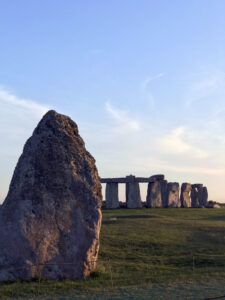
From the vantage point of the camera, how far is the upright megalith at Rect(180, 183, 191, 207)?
45344 mm

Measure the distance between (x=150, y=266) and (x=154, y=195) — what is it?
89.7 ft

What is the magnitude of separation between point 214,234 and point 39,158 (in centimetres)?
1222

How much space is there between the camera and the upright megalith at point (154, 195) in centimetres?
4209

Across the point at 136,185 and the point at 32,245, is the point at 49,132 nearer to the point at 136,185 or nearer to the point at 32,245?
the point at 32,245

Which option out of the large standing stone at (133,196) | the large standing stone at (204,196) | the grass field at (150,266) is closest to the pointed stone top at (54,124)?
the grass field at (150,266)

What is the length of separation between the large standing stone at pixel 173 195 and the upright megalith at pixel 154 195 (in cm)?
109

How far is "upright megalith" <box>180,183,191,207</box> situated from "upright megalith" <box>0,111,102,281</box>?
32614 millimetres

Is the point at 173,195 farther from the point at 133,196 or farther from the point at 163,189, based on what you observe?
the point at 133,196

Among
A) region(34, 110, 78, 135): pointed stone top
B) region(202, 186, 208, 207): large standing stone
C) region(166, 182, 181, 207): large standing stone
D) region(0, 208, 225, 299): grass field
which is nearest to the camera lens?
region(0, 208, 225, 299): grass field

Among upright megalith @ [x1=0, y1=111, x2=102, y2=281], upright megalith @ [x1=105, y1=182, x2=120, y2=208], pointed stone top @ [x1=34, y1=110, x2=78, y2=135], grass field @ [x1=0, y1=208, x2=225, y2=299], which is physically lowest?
grass field @ [x1=0, y1=208, x2=225, y2=299]

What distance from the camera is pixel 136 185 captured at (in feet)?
137

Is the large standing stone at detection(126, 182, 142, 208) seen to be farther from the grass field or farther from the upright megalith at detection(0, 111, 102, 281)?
the upright megalith at detection(0, 111, 102, 281)

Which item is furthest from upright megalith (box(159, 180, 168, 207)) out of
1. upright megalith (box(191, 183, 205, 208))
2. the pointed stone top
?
the pointed stone top

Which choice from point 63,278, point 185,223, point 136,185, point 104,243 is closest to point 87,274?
point 63,278
